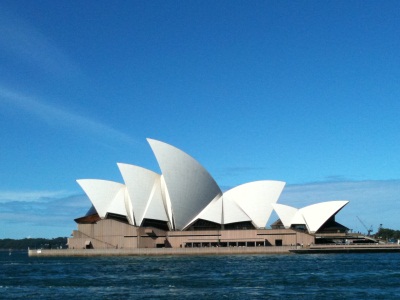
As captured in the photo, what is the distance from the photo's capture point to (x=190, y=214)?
73.6 m

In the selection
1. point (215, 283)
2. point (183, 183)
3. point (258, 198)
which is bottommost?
point (215, 283)

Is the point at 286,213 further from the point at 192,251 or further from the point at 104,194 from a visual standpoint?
the point at 104,194

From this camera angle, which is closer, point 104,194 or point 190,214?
point 190,214

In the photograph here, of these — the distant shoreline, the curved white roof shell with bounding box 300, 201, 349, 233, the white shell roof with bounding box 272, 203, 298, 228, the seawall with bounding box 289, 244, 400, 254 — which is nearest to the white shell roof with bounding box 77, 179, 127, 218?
the distant shoreline

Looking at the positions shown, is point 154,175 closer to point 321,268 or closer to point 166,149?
point 166,149

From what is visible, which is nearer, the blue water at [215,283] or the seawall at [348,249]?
the blue water at [215,283]

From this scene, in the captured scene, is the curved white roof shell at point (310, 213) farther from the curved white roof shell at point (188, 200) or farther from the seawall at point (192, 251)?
the seawall at point (192, 251)

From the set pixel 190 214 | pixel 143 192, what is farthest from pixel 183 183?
pixel 143 192

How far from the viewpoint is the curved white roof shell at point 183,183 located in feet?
228

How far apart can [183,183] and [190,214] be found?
4977 mm

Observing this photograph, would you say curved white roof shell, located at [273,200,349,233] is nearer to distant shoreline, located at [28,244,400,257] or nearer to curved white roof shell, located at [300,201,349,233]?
curved white roof shell, located at [300,201,349,233]

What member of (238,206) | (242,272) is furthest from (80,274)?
(238,206)

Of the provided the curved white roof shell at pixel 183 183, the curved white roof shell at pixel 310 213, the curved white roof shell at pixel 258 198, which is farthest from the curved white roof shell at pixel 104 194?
the curved white roof shell at pixel 310 213

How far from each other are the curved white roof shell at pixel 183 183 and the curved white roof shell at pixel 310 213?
28.2ft
